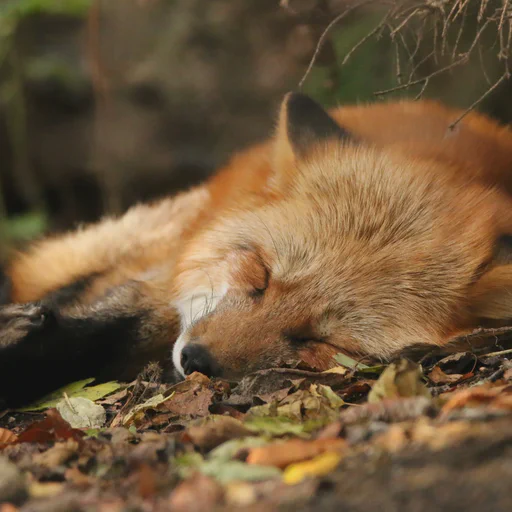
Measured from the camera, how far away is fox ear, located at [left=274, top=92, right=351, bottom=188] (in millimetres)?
3805

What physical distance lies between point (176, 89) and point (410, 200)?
21.8ft

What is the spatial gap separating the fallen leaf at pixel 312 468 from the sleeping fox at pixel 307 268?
113 centimetres

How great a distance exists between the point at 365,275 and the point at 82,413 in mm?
1469

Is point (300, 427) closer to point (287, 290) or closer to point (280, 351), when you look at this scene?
point (280, 351)

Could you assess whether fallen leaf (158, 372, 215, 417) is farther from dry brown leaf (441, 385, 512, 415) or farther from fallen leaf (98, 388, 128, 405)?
dry brown leaf (441, 385, 512, 415)

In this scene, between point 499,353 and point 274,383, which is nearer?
point 274,383

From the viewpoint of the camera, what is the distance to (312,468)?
5.95 feet

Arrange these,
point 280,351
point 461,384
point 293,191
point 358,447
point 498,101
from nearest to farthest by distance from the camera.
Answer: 1. point 358,447
2. point 461,384
3. point 280,351
4. point 293,191
5. point 498,101

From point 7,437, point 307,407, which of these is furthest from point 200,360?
point 7,437

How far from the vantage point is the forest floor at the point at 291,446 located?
64.3 inches

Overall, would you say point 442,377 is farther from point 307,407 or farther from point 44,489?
point 44,489

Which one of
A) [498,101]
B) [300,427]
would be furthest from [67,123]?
[300,427]

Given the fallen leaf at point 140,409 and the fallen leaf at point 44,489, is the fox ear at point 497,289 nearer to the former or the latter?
the fallen leaf at point 140,409

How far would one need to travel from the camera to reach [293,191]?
371cm
